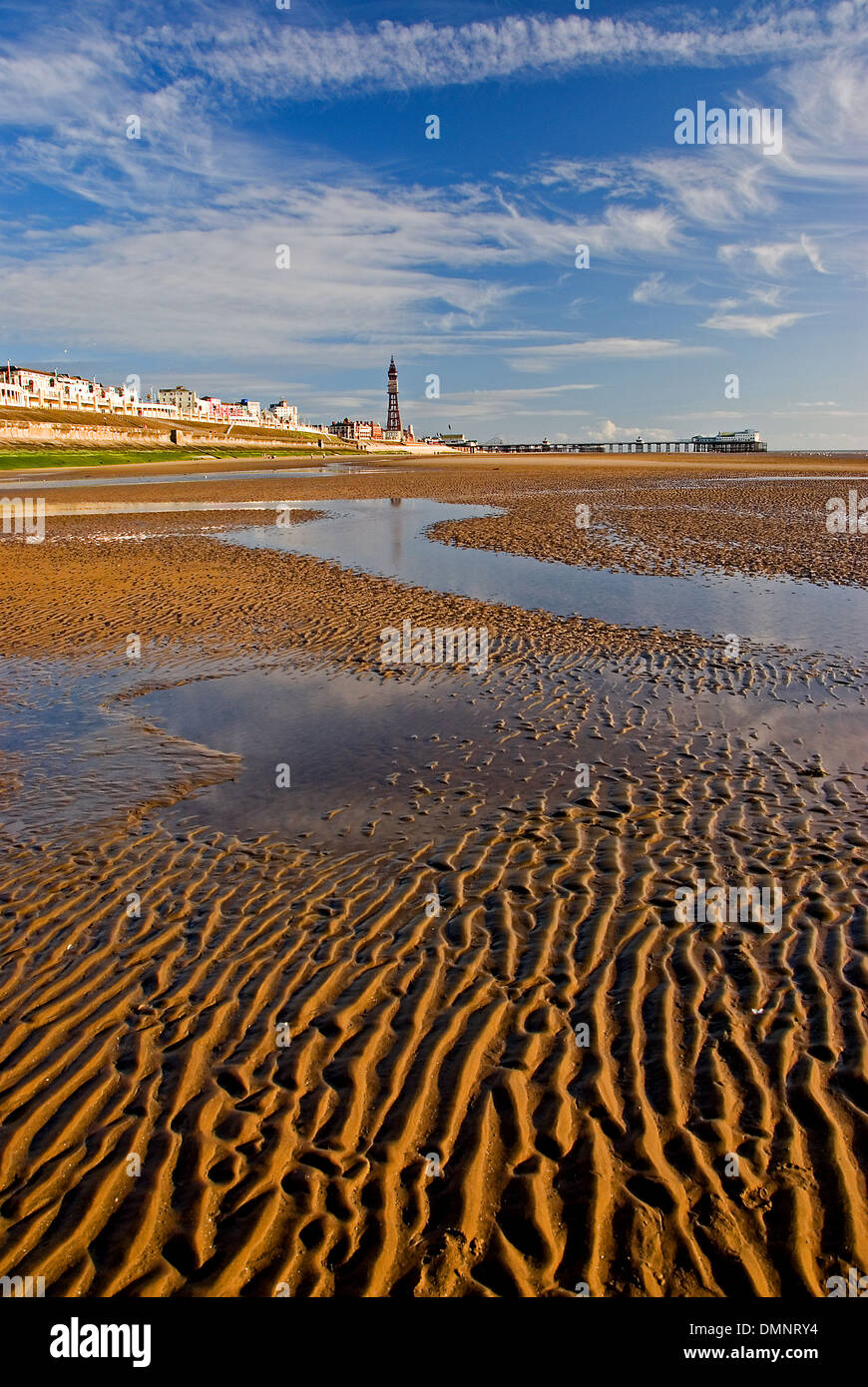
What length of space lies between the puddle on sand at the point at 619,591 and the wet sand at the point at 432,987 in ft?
11.1

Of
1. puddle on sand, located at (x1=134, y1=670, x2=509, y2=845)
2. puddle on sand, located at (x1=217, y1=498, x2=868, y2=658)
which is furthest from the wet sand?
puddle on sand, located at (x1=217, y1=498, x2=868, y2=658)

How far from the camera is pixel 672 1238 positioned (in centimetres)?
368

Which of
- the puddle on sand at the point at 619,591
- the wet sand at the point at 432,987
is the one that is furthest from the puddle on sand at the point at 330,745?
the puddle on sand at the point at 619,591

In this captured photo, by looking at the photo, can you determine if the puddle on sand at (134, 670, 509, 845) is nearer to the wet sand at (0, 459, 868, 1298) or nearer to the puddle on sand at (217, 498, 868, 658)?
the wet sand at (0, 459, 868, 1298)

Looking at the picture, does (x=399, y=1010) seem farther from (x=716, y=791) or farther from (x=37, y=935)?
(x=716, y=791)

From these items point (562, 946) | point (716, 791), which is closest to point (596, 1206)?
point (562, 946)

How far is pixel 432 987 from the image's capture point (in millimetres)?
5516

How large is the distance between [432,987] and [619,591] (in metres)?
15.4

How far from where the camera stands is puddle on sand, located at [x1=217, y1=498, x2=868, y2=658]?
15.7 metres

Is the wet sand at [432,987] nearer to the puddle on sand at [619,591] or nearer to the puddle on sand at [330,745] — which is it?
the puddle on sand at [330,745]

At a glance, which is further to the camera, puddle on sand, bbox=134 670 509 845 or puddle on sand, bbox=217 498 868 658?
puddle on sand, bbox=217 498 868 658

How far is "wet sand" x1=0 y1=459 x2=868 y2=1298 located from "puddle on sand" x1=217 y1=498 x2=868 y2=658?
3369 millimetres

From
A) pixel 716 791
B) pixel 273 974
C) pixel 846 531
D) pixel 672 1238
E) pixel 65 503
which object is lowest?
pixel 672 1238

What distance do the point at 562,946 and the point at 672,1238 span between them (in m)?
2.34
